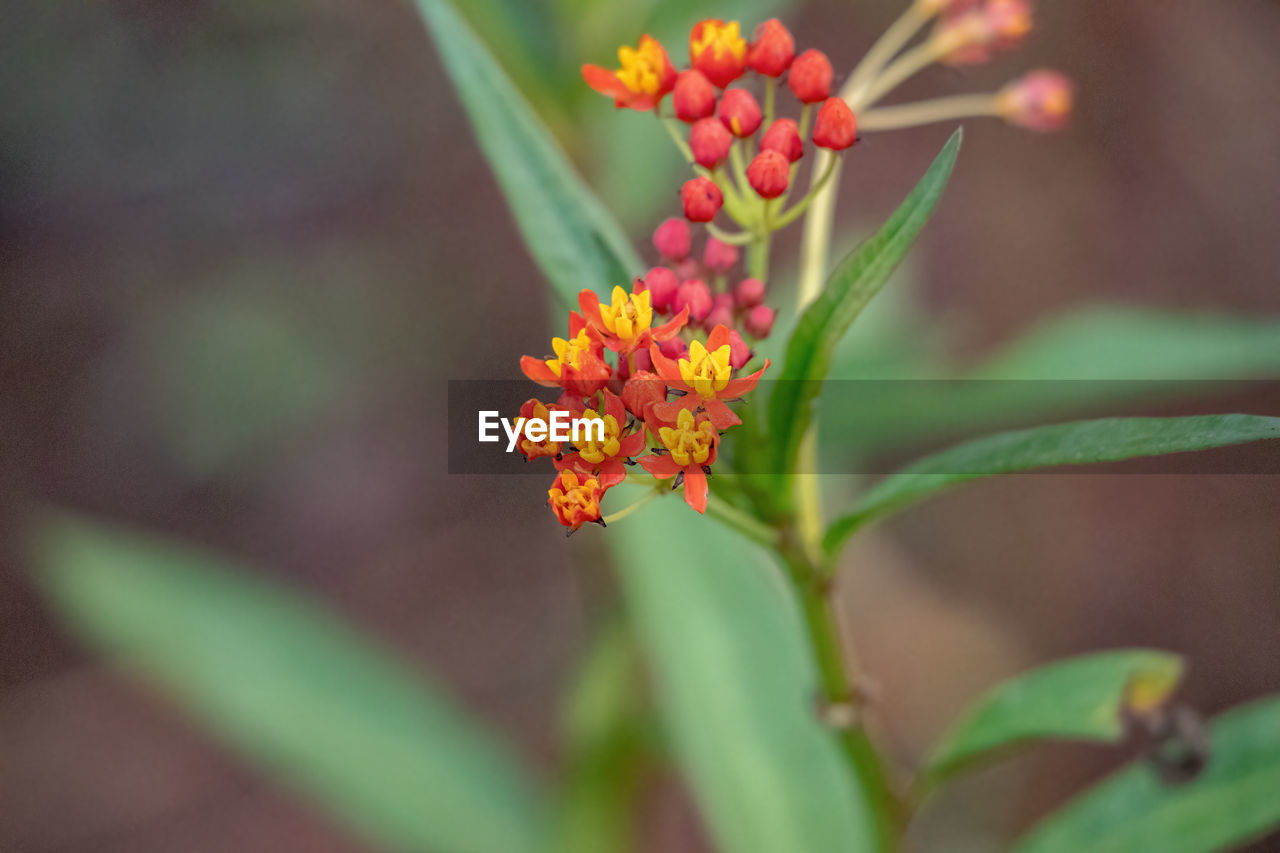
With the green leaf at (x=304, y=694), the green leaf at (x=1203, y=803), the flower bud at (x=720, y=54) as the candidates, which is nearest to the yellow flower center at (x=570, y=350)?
the flower bud at (x=720, y=54)

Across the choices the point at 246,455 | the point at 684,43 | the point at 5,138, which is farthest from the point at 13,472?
the point at 684,43

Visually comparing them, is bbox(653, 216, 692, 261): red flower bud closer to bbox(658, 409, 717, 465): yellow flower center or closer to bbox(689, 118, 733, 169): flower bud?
bbox(689, 118, 733, 169): flower bud

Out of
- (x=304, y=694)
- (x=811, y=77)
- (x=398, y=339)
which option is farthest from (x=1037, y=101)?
(x=398, y=339)

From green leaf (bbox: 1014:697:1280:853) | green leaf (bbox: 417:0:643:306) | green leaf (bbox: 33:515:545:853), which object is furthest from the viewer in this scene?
green leaf (bbox: 33:515:545:853)

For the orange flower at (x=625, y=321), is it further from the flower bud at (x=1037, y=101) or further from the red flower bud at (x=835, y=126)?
the flower bud at (x=1037, y=101)

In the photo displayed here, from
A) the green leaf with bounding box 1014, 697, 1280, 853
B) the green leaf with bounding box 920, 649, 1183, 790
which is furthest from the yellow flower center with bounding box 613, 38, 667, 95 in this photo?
the green leaf with bounding box 1014, 697, 1280, 853

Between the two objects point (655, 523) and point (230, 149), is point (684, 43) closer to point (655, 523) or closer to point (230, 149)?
point (655, 523)
